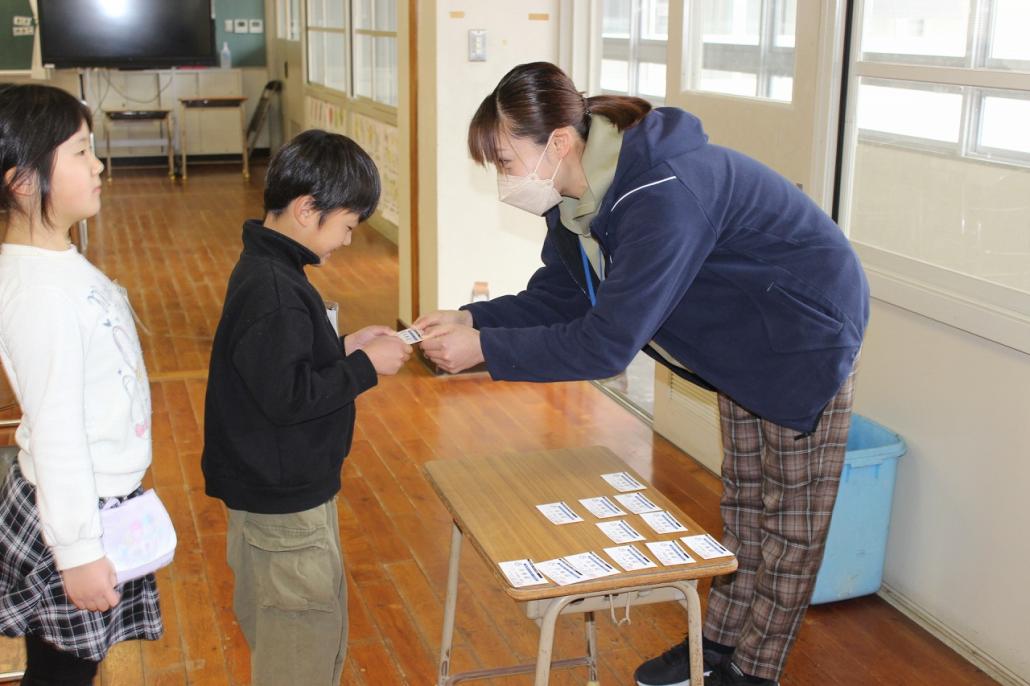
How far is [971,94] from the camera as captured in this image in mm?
2447

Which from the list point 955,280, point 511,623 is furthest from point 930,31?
point 511,623

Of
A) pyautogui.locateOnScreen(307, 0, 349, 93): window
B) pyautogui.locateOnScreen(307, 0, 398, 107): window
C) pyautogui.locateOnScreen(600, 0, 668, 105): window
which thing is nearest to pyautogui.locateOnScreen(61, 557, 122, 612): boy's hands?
pyautogui.locateOnScreen(600, 0, 668, 105): window

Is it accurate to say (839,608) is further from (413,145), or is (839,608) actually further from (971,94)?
(413,145)

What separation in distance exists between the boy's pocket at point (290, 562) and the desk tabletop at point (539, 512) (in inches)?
9.3

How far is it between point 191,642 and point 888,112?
2116mm

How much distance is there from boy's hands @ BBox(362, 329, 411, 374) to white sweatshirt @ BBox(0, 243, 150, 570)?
41cm

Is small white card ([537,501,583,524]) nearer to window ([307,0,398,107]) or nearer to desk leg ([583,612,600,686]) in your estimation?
desk leg ([583,612,600,686])

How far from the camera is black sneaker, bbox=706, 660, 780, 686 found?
2.24m

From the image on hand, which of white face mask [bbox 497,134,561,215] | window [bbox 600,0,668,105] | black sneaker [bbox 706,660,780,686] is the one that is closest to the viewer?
white face mask [bbox 497,134,561,215]

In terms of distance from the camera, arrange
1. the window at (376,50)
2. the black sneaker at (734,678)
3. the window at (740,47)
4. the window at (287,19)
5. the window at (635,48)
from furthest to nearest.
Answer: the window at (287,19) → the window at (376,50) → the window at (635,48) → the window at (740,47) → the black sneaker at (734,678)

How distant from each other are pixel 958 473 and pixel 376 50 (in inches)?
216

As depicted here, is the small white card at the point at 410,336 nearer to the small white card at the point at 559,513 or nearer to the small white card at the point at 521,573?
the small white card at the point at 559,513

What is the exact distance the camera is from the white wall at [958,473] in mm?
2406

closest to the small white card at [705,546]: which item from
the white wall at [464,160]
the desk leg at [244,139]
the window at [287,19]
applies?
the white wall at [464,160]
